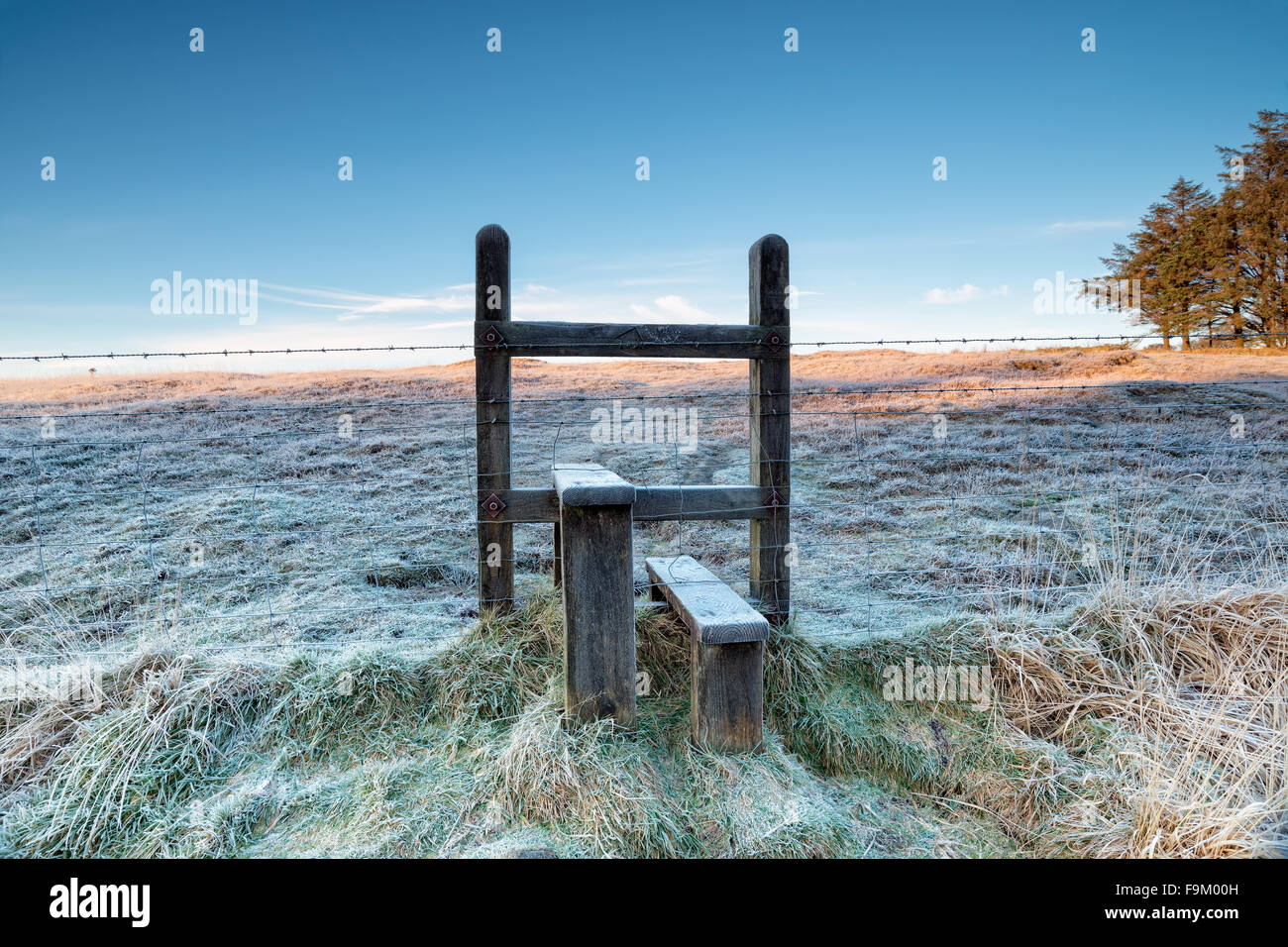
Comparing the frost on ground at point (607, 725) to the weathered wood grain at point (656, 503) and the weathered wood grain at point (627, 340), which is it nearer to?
the weathered wood grain at point (656, 503)

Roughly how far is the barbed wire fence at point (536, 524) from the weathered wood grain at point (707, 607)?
39 cm

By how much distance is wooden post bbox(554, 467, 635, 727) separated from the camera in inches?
127

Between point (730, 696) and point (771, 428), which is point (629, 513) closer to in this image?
point (730, 696)

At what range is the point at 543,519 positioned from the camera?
4.16 metres

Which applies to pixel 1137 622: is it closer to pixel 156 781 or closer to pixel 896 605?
pixel 896 605

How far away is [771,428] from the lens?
14.0 ft

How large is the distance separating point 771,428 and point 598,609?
1.68m

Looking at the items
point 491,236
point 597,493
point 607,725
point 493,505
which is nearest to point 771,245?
point 491,236

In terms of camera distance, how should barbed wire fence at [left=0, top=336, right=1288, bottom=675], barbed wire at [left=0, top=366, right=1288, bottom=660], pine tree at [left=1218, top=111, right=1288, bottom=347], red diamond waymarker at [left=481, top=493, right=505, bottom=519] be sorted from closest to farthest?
red diamond waymarker at [left=481, top=493, right=505, bottom=519] → barbed wire fence at [left=0, top=336, right=1288, bottom=675] → barbed wire at [left=0, top=366, right=1288, bottom=660] → pine tree at [left=1218, top=111, right=1288, bottom=347]

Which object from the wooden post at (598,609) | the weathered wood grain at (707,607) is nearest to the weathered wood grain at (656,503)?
the weathered wood grain at (707,607)

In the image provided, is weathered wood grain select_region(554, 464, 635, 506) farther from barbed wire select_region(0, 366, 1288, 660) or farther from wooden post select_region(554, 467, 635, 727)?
barbed wire select_region(0, 366, 1288, 660)

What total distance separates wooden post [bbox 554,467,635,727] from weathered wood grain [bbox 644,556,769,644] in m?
0.35

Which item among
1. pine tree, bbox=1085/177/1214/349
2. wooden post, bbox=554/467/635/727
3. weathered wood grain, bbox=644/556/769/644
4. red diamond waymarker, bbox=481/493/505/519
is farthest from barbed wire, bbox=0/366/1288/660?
pine tree, bbox=1085/177/1214/349

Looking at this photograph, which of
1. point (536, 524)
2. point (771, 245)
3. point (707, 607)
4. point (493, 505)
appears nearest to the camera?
point (707, 607)
